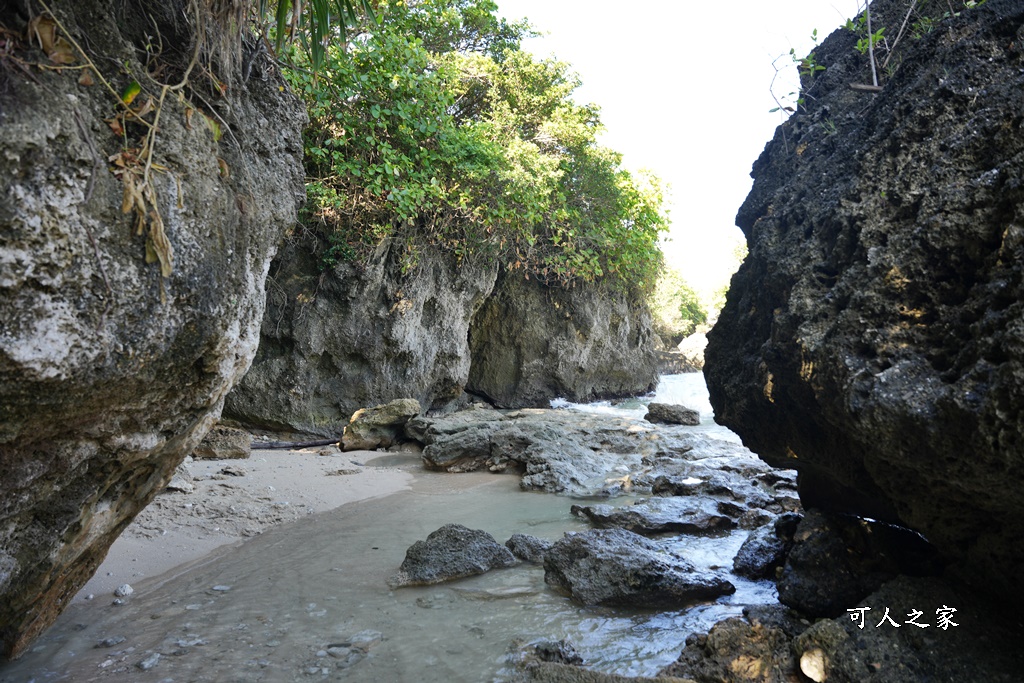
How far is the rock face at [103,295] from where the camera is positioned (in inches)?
70.5

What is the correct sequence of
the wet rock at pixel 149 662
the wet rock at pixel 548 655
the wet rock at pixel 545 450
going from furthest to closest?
the wet rock at pixel 545 450 < the wet rock at pixel 548 655 < the wet rock at pixel 149 662

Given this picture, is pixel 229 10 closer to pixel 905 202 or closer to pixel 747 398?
pixel 905 202

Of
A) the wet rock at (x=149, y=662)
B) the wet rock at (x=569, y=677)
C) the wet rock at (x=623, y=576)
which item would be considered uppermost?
the wet rock at (x=569, y=677)

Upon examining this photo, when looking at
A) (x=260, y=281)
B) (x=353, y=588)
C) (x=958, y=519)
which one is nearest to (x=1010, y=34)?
(x=958, y=519)

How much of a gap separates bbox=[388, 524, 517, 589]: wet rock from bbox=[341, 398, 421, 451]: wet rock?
4.85 m

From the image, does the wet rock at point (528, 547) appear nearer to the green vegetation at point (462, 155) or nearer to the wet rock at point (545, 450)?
the wet rock at point (545, 450)

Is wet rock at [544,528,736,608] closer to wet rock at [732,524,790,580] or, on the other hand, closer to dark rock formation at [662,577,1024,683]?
wet rock at [732,524,790,580]

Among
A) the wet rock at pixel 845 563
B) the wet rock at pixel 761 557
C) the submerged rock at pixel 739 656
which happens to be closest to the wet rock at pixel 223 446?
the wet rock at pixel 761 557

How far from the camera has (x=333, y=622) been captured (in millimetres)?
3445

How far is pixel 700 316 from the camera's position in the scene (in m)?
44.3

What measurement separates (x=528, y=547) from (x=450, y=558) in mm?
661

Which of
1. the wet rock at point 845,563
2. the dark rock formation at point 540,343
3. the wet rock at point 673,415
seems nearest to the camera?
the wet rock at point 845,563

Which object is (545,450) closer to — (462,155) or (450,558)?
(450,558)

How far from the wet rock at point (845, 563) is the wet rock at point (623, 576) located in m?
0.53
